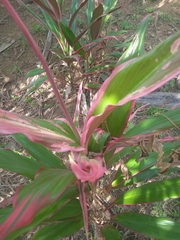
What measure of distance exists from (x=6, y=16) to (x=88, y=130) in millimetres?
2207

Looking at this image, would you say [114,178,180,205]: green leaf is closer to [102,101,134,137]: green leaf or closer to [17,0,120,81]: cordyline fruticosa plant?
[102,101,134,137]: green leaf

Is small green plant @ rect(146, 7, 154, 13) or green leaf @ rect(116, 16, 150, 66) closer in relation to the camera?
green leaf @ rect(116, 16, 150, 66)

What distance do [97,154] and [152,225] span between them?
0.37 m

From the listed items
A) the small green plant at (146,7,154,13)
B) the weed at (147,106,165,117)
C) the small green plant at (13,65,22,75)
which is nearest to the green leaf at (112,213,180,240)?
the weed at (147,106,165,117)

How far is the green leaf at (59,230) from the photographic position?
3.13 ft

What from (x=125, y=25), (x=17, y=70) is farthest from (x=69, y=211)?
(x=125, y=25)

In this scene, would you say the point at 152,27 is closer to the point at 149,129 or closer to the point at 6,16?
the point at 6,16

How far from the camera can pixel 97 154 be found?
762mm

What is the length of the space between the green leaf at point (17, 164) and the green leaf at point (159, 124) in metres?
0.36

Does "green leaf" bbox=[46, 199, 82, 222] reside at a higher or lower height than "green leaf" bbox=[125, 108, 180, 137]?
lower

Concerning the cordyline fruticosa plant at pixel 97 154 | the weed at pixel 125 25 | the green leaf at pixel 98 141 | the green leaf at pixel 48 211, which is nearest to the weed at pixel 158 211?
the cordyline fruticosa plant at pixel 97 154

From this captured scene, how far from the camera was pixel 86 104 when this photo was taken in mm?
A: 1716

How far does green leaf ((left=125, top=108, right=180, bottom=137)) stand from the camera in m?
0.74

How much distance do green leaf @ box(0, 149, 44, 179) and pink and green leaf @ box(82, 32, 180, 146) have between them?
340 millimetres
